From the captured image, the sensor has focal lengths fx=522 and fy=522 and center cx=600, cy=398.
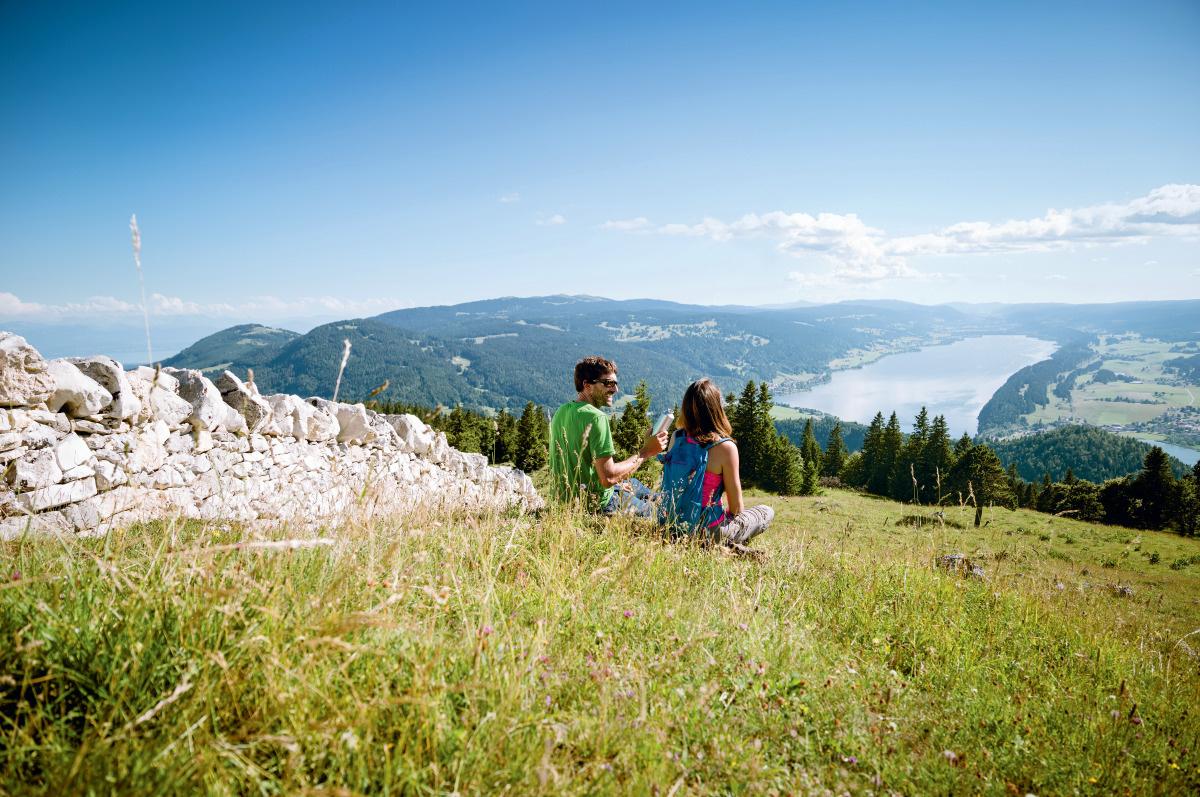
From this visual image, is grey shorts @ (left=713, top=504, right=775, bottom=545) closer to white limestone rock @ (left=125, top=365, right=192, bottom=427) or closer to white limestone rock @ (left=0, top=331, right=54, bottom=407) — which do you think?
white limestone rock @ (left=125, top=365, right=192, bottom=427)

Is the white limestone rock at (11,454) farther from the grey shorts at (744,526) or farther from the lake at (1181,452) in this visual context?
the lake at (1181,452)

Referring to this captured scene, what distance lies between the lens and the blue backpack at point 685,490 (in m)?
4.50

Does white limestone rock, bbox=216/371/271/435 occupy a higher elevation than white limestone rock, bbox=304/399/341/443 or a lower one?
higher

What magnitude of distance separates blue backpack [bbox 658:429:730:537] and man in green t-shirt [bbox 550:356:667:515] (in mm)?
183

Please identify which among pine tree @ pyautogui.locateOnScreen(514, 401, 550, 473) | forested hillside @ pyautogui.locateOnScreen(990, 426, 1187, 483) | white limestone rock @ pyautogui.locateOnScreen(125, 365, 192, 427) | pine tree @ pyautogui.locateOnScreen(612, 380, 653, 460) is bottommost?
forested hillside @ pyautogui.locateOnScreen(990, 426, 1187, 483)

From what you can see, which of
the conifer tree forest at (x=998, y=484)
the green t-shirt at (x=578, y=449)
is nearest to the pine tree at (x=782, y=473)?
the conifer tree forest at (x=998, y=484)

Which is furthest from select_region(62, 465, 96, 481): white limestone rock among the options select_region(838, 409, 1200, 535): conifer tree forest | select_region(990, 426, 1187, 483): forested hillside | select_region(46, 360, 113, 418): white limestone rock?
select_region(990, 426, 1187, 483): forested hillside

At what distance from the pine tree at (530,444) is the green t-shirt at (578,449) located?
42.4 m

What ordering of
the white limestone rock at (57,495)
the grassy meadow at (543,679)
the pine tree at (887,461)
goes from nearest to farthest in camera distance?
the grassy meadow at (543,679)
the white limestone rock at (57,495)
the pine tree at (887,461)

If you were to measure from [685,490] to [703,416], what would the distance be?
68 centimetres

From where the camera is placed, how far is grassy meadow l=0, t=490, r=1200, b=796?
1.39 meters

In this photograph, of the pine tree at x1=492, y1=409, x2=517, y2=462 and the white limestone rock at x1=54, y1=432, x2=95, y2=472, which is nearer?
the white limestone rock at x1=54, y1=432, x2=95, y2=472

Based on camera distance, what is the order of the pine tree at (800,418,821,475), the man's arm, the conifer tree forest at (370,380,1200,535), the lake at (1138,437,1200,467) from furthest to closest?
the lake at (1138,437,1200,467), the pine tree at (800,418,821,475), the conifer tree forest at (370,380,1200,535), the man's arm

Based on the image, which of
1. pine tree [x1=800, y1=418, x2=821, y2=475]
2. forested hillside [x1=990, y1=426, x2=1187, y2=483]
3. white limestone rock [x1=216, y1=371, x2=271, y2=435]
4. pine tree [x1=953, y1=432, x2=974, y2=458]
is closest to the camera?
white limestone rock [x1=216, y1=371, x2=271, y2=435]
